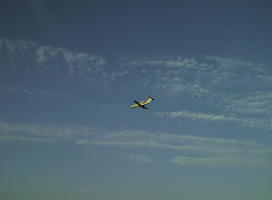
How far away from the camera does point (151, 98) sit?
6706 cm

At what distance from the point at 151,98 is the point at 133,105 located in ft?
23.1

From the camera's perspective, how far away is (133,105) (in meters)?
Answer: 68.9
